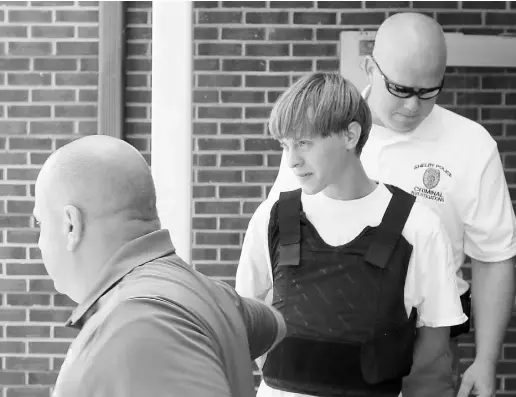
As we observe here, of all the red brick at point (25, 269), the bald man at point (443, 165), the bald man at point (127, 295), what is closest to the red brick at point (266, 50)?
the red brick at point (25, 269)

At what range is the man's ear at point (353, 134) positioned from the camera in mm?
2223

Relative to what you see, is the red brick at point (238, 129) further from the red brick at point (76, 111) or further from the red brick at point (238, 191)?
the red brick at point (76, 111)

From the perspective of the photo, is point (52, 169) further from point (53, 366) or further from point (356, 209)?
point (53, 366)

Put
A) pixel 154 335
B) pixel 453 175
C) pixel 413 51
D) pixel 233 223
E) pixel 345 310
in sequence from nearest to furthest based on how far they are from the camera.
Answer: pixel 154 335 → pixel 345 310 → pixel 413 51 → pixel 453 175 → pixel 233 223

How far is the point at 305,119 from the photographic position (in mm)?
2182

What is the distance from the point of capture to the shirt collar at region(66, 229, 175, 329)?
1365 millimetres

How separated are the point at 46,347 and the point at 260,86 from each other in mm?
1759

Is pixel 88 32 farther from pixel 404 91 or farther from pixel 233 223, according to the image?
pixel 404 91

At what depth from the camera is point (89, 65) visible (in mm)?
4527

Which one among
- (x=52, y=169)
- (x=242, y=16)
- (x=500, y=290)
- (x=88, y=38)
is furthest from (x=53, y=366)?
(x=52, y=169)

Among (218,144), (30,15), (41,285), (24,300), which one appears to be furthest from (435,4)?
(24,300)

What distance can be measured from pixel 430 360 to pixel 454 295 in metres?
0.18

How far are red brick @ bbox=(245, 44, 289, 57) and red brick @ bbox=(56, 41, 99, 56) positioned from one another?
80cm

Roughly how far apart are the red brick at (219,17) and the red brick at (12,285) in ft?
5.40
